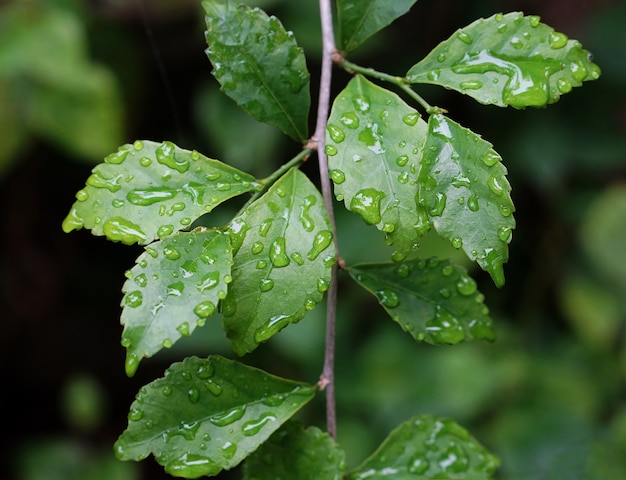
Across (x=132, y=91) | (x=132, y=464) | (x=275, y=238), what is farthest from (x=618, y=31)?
(x=132, y=464)

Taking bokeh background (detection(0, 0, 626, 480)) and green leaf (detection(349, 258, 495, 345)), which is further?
bokeh background (detection(0, 0, 626, 480))

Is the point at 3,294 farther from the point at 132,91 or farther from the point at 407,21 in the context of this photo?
the point at 407,21

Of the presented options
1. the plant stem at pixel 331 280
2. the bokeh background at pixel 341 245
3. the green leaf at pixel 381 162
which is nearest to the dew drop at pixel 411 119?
the green leaf at pixel 381 162

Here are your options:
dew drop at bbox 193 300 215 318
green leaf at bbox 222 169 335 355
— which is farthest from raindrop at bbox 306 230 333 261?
dew drop at bbox 193 300 215 318

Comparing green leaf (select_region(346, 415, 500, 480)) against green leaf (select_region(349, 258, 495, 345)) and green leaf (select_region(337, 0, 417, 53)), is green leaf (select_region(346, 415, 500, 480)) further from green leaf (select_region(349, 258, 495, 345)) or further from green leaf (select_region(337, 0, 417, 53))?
green leaf (select_region(337, 0, 417, 53))

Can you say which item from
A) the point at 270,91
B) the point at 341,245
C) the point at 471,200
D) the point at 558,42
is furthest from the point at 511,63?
the point at 341,245

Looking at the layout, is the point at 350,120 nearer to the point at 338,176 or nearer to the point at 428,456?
the point at 338,176
